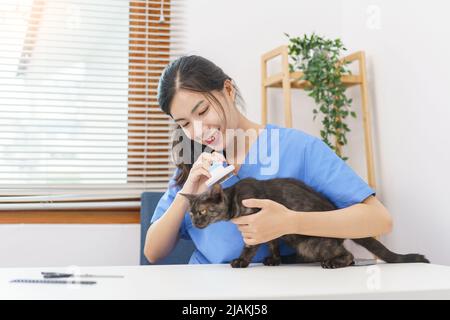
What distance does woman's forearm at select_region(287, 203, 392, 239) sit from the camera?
1013 millimetres

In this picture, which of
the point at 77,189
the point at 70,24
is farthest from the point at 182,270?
the point at 70,24

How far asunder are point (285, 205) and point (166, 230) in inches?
14.5

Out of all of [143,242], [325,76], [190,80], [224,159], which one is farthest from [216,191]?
[325,76]

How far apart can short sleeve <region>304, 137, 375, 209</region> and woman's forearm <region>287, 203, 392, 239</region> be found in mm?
42

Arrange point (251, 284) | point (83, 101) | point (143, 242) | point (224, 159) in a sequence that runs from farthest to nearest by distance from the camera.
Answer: point (83, 101)
point (143, 242)
point (224, 159)
point (251, 284)

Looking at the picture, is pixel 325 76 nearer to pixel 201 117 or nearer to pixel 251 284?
pixel 201 117

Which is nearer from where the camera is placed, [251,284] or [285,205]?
[251,284]

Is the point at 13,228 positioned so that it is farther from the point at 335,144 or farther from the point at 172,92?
the point at 335,144

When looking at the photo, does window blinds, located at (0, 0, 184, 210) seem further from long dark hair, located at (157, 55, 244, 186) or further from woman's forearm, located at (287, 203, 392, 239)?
woman's forearm, located at (287, 203, 392, 239)

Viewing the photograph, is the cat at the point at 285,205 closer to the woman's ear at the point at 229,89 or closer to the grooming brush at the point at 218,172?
the grooming brush at the point at 218,172

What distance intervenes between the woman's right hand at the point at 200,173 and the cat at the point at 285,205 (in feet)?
0.23

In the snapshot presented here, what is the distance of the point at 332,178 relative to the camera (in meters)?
1.20

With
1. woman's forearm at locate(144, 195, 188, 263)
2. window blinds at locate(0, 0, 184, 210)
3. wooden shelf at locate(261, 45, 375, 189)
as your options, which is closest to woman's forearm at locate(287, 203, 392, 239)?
woman's forearm at locate(144, 195, 188, 263)

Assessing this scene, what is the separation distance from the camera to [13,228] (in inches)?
77.8
